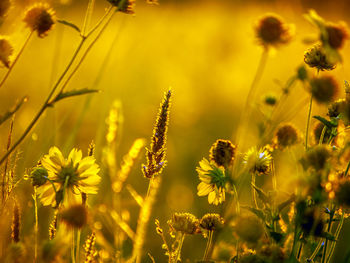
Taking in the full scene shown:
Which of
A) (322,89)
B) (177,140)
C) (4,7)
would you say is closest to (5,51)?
(4,7)

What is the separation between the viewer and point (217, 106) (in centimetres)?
441

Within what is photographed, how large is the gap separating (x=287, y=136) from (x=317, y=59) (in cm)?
21

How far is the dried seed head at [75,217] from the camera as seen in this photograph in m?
0.89

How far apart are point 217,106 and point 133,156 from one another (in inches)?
128

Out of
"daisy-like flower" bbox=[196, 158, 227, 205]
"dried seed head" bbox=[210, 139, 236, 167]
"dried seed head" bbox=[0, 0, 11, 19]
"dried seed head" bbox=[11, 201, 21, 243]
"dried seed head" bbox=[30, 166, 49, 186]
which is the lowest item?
"dried seed head" bbox=[11, 201, 21, 243]

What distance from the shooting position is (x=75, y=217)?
0.89 meters

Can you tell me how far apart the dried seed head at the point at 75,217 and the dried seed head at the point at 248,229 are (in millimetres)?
271

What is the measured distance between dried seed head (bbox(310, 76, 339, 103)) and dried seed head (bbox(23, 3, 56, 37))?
0.56 m

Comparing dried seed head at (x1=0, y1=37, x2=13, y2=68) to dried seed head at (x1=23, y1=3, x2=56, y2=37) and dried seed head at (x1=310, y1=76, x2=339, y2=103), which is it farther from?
dried seed head at (x1=310, y1=76, x2=339, y2=103)

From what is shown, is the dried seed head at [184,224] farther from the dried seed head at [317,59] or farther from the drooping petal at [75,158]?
the dried seed head at [317,59]

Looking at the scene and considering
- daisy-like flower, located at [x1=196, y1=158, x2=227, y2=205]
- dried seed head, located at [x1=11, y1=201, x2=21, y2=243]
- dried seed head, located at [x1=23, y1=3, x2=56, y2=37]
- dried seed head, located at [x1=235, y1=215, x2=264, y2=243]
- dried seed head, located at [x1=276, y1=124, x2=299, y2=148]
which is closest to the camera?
dried seed head, located at [x1=235, y1=215, x2=264, y2=243]

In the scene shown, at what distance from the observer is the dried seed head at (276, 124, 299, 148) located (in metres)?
1.30

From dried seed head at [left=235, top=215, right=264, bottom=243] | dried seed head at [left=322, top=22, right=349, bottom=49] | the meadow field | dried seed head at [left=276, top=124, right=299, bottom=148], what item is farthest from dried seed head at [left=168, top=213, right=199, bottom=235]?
dried seed head at [left=322, top=22, right=349, bottom=49]

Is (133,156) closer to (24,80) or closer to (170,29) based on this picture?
(24,80)
